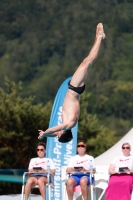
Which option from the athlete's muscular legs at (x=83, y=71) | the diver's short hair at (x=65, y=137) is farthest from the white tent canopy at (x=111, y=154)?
the diver's short hair at (x=65, y=137)

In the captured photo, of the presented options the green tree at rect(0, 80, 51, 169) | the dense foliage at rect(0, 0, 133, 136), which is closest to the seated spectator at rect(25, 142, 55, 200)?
the green tree at rect(0, 80, 51, 169)

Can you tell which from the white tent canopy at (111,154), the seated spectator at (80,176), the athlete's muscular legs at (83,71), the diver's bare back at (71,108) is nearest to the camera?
the diver's bare back at (71,108)

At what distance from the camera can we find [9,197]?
52.9ft

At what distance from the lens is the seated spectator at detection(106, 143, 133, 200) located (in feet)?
40.0

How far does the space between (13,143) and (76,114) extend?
1767 centimetres

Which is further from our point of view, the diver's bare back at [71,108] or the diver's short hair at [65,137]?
the diver's bare back at [71,108]

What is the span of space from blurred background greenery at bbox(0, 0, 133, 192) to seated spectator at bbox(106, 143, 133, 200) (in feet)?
181

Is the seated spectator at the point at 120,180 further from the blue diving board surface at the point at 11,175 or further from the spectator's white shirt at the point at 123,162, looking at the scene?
the blue diving board surface at the point at 11,175

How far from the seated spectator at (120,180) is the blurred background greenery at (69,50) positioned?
181ft

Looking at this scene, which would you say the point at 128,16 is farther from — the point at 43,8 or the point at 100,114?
the point at 100,114

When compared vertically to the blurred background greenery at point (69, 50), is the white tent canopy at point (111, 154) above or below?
below

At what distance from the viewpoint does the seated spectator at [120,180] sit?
12.2 meters

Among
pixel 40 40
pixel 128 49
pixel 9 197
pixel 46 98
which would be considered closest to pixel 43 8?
pixel 40 40

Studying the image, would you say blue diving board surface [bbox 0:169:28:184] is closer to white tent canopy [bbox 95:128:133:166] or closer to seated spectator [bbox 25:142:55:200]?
white tent canopy [bbox 95:128:133:166]
